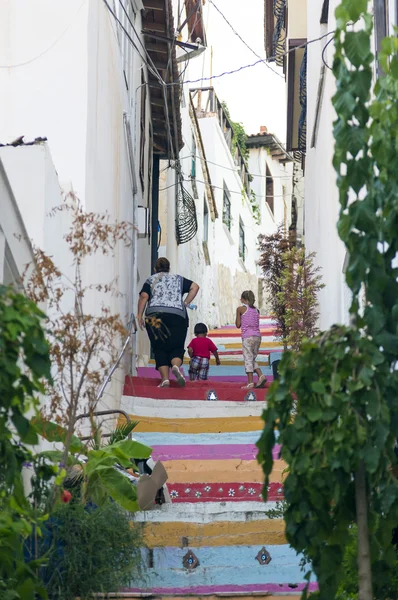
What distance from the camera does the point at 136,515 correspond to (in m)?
7.47

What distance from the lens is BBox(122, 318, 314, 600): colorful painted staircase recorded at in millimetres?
6891

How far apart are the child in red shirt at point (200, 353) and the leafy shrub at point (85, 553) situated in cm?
772

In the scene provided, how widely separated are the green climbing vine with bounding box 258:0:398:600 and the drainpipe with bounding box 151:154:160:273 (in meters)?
14.9

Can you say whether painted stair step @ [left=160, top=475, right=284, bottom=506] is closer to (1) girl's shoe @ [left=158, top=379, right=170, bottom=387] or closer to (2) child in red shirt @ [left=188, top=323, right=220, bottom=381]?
(1) girl's shoe @ [left=158, top=379, right=170, bottom=387]

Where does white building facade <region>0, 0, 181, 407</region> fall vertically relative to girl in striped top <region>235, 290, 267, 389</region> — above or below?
above

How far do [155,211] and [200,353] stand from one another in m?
6.18

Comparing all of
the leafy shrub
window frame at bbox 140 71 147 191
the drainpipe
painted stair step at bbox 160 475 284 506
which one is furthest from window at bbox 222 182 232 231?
the leafy shrub

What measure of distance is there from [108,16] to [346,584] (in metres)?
7.15

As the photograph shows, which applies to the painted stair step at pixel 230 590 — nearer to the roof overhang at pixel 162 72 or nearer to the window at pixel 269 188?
the roof overhang at pixel 162 72

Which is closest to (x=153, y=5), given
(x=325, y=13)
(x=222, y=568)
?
(x=325, y=13)

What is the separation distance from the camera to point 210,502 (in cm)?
825

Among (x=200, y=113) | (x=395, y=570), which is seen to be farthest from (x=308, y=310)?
(x=200, y=113)

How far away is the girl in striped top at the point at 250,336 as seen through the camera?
13.1 metres

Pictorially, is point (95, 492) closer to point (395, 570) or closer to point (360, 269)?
point (395, 570)
